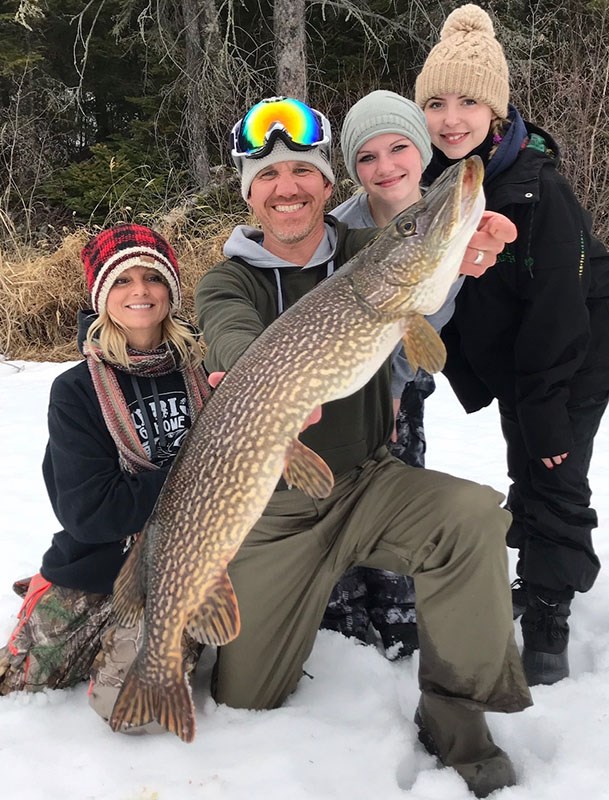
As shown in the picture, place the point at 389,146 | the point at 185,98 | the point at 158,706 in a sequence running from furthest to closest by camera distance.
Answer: the point at 185,98, the point at 389,146, the point at 158,706

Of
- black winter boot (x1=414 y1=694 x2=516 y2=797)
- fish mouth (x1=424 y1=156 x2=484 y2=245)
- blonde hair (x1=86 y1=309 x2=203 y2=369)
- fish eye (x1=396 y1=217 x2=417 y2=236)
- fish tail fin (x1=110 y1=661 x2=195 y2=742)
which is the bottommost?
black winter boot (x1=414 y1=694 x2=516 y2=797)

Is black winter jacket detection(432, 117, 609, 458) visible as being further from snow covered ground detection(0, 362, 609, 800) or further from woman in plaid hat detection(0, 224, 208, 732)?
woman in plaid hat detection(0, 224, 208, 732)

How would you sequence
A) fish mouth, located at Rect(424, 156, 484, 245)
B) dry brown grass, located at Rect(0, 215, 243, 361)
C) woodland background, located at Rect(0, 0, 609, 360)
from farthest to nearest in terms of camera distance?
woodland background, located at Rect(0, 0, 609, 360) < dry brown grass, located at Rect(0, 215, 243, 361) < fish mouth, located at Rect(424, 156, 484, 245)

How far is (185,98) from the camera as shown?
11242mm

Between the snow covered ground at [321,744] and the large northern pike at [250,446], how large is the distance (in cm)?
27

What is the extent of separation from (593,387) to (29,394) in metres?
5.04

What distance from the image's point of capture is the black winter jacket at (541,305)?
237cm

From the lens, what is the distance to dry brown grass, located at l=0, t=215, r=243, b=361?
7285 millimetres

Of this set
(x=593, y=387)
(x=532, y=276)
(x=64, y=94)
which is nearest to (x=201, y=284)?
(x=532, y=276)

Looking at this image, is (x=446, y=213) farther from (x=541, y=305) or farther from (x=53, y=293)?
(x=53, y=293)

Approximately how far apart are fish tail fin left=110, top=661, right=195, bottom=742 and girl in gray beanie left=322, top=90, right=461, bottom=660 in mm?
1006

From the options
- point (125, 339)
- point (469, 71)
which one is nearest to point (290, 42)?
point (469, 71)

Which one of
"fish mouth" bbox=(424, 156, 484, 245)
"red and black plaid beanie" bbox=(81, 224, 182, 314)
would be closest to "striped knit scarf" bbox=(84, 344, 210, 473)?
"red and black plaid beanie" bbox=(81, 224, 182, 314)

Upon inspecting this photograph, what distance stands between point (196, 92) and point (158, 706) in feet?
32.6
